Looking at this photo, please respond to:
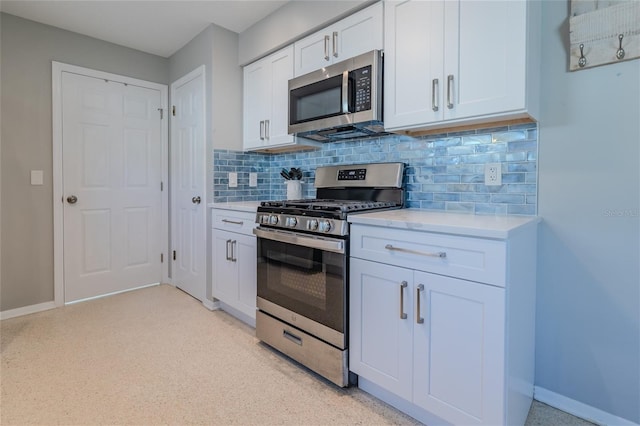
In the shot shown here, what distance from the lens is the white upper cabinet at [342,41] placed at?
77.6 inches

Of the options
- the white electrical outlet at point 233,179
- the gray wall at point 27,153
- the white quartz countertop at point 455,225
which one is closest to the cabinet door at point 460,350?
the white quartz countertop at point 455,225

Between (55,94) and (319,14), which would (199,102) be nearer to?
(55,94)

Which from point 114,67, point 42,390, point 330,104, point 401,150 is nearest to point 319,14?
point 330,104

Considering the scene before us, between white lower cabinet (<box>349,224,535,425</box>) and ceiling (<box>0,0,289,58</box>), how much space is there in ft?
6.90

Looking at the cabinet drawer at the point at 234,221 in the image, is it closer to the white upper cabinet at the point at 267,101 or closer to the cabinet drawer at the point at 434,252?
the white upper cabinet at the point at 267,101

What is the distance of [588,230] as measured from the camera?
1536mm

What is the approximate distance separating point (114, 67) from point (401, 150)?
2.92 m

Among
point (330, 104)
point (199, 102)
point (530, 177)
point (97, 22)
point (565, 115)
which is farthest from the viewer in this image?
point (199, 102)

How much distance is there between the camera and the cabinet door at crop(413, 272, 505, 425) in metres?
1.23

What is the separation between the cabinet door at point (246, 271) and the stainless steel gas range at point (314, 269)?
165mm

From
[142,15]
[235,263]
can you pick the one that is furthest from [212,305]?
[142,15]

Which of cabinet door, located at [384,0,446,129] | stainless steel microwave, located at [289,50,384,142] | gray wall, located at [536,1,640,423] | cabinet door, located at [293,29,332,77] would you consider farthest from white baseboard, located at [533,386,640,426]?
cabinet door, located at [293,29,332,77]

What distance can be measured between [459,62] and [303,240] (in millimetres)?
1195

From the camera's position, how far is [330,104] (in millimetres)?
2184
